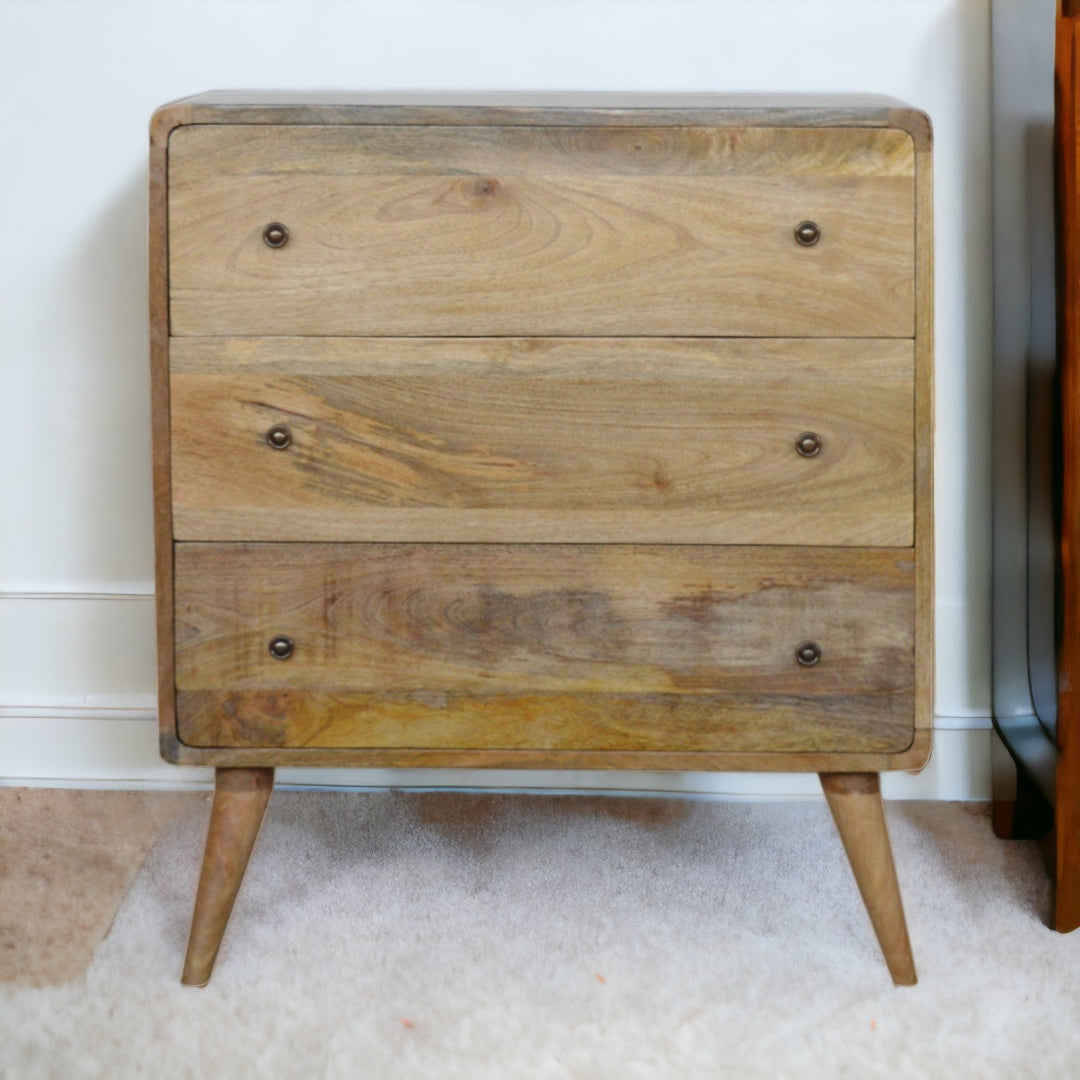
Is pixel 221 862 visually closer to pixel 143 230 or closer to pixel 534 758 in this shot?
pixel 534 758

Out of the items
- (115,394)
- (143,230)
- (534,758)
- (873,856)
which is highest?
(143,230)

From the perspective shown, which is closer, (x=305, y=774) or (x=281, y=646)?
(x=281, y=646)

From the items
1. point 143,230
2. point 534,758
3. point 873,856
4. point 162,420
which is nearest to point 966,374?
point 873,856

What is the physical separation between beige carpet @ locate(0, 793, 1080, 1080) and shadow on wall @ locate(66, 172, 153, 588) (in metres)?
0.41

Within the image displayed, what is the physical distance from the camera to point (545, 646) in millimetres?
1091

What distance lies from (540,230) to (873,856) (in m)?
0.73

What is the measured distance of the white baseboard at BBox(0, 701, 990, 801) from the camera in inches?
62.1

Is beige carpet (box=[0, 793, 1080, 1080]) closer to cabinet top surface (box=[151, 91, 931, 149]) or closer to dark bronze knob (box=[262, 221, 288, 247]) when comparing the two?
dark bronze knob (box=[262, 221, 288, 247])

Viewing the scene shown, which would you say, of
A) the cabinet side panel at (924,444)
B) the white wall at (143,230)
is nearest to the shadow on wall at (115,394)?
the white wall at (143,230)

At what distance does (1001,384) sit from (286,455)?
3.22 ft

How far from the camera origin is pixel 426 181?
1045 millimetres

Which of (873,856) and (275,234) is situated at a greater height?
(275,234)

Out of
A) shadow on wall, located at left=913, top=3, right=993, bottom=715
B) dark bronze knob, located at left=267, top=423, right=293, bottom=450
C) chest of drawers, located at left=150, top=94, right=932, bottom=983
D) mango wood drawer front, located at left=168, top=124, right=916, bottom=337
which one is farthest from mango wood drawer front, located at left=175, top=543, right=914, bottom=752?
shadow on wall, located at left=913, top=3, right=993, bottom=715

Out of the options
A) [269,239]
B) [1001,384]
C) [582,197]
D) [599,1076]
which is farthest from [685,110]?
[599,1076]
